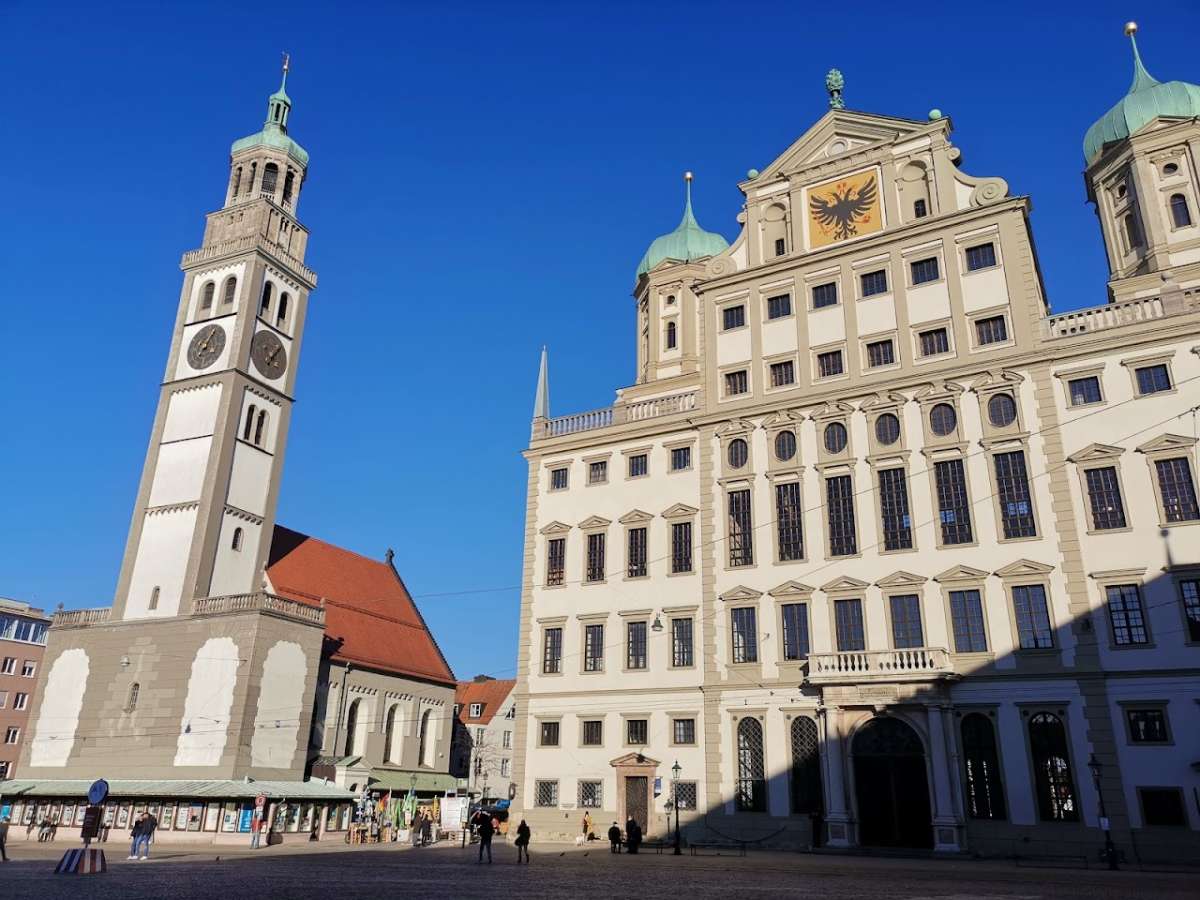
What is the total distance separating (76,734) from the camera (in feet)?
155

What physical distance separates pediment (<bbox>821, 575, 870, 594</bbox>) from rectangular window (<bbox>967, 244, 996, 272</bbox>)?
1417cm

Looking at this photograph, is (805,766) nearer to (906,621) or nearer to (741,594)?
(906,621)

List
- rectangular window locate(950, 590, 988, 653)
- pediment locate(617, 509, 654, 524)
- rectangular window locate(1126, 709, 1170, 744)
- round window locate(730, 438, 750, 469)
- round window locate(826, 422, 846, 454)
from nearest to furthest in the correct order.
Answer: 1. rectangular window locate(1126, 709, 1170, 744)
2. rectangular window locate(950, 590, 988, 653)
3. round window locate(826, 422, 846, 454)
4. round window locate(730, 438, 750, 469)
5. pediment locate(617, 509, 654, 524)

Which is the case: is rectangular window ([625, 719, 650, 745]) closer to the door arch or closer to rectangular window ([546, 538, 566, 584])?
rectangular window ([546, 538, 566, 584])

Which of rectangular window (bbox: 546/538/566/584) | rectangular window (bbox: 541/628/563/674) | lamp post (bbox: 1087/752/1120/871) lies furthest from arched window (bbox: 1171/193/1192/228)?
rectangular window (bbox: 541/628/563/674)

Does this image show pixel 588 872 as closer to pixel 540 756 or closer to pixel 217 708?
pixel 540 756

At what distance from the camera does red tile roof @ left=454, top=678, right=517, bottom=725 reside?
275 ft

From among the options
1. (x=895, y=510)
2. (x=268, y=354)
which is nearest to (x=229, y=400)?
(x=268, y=354)

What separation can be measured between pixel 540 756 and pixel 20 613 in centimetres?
6960

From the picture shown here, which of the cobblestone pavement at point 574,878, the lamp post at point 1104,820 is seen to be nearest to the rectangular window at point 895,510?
the lamp post at point 1104,820

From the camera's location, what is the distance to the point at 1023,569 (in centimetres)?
3388

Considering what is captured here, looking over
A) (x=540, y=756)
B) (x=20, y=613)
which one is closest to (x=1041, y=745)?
(x=540, y=756)

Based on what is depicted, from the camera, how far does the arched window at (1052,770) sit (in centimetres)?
3114

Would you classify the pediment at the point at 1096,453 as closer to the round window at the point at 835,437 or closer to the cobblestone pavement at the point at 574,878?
the round window at the point at 835,437
